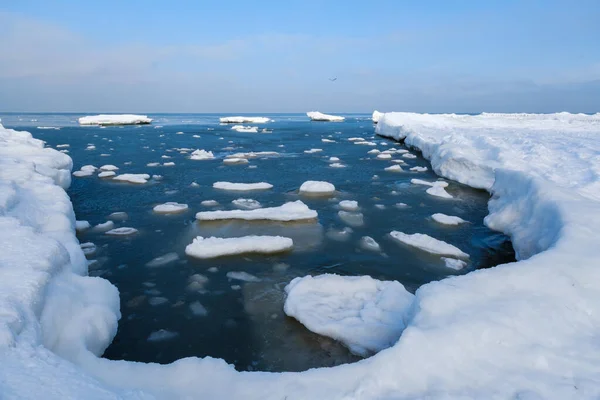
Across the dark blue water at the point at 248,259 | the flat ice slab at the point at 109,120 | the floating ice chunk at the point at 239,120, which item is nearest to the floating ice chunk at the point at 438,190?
the dark blue water at the point at 248,259

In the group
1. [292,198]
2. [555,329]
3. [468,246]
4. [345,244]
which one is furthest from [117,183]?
[555,329]

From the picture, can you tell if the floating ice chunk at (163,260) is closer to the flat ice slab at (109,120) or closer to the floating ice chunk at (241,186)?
the floating ice chunk at (241,186)

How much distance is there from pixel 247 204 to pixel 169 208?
51.3 inches

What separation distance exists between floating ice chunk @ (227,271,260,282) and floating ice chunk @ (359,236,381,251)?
159cm

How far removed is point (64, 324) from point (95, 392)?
3.84ft

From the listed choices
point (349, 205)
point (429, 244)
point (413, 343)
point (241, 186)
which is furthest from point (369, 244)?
point (241, 186)

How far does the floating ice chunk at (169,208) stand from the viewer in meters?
6.02

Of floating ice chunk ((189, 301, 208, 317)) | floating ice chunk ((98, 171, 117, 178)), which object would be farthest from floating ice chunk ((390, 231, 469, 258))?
floating ice chunk ((98, 171, 117, 178))

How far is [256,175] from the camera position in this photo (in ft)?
30.7

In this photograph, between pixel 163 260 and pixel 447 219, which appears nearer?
pixel 163 260

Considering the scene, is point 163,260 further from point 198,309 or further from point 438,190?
point 438,190

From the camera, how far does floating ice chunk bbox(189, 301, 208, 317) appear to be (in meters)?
3.22

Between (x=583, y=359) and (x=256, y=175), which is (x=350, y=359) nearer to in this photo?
(x=583, y=359)

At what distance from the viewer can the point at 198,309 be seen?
329 centimetres
